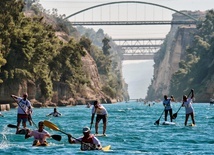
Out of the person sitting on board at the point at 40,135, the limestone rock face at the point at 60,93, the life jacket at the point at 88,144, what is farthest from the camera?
the limestone rock face at the point at 60,93

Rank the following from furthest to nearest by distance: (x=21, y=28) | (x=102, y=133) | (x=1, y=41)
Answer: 1. (x=21, y=28)
2. (x=1, y=41)
3. (x=102, y=133)

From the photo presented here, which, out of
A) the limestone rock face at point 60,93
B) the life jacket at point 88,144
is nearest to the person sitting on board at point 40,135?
the life jacket at point 88,144

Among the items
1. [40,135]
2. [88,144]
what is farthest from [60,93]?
[88,144]

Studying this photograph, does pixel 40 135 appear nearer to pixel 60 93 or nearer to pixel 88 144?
pixel 88 144

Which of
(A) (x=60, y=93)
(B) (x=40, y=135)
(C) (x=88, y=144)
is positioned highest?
(B) (x=40, y=135)

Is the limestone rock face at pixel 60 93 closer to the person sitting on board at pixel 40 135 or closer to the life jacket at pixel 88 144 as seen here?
the person sitting on board at pixel 40 135

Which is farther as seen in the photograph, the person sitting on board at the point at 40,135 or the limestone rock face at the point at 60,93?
the limestone rock face at the point at 60,93

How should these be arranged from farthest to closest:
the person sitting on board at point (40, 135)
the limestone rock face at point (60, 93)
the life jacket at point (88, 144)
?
the limestone rock face at point (60, 93) → the person sitting on board at point (40, 135) → the life jacket at point (88, 144)

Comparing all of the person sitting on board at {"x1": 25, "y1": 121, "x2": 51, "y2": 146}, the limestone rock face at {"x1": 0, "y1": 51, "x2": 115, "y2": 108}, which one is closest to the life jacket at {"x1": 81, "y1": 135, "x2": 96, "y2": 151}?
the person sitting on board at {"x1": 25, "y1": 121, "x2": 51, "y2": 146}

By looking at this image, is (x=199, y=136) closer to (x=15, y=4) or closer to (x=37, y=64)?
(x=15, y=4)

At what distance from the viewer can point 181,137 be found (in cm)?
4084

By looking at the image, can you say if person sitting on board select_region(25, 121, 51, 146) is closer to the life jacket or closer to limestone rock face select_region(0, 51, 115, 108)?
the life jacket

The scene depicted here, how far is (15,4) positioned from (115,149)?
67.0 meters

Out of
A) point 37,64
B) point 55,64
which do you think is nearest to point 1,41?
point 37,64
